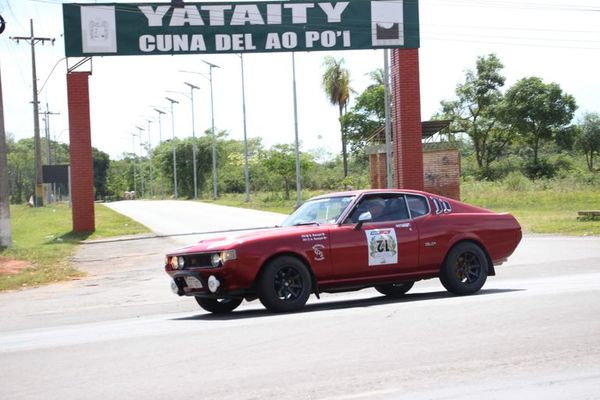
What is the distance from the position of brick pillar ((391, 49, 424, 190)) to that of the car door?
62.7ft

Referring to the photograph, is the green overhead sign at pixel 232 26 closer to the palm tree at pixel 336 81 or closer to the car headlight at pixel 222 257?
the car headlight at pixel 222 257

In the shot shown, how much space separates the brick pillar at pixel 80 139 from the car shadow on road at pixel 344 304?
66.9 feet

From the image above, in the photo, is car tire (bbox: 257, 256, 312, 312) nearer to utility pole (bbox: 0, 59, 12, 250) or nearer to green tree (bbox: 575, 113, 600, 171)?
utility pole (bbox: 0, 59, 12, 250)

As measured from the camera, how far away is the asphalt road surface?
6.54 m

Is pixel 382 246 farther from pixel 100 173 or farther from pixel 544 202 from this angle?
pixel 100 173

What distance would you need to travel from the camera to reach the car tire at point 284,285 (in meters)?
10.3

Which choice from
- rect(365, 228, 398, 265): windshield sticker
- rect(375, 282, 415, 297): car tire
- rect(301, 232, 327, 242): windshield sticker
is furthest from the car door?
rect(375, 282, 415, 297): car tire

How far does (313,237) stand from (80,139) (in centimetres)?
2177

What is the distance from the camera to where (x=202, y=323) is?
10.2 m

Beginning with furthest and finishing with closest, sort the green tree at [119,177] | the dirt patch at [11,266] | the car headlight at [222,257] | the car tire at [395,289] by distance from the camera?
the green tree at [119,177], the dirt patch at [11,266], the car tire at [395,289], the car headlight at [222,257]

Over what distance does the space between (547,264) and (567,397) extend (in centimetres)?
1067

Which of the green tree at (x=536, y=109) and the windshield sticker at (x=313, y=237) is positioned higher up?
the green tree at (x=536, y=109)

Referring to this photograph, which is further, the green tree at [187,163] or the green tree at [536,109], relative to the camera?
the green tree at [187,163]

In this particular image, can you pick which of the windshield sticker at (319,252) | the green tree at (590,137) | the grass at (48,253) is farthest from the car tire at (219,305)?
the green tree at (590,137)
